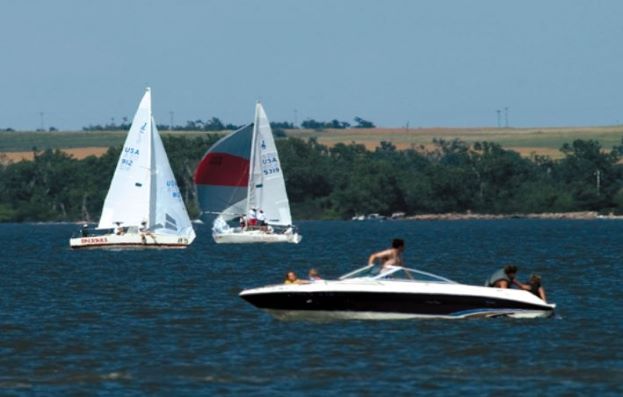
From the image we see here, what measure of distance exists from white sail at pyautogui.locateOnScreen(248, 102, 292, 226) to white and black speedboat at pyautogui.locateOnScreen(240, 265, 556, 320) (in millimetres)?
56499

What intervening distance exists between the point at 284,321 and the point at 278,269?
28851 mm

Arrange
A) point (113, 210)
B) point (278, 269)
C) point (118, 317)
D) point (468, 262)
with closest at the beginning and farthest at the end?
point (118, 317), point (278, 269), point (468, 262), point (113, 210)

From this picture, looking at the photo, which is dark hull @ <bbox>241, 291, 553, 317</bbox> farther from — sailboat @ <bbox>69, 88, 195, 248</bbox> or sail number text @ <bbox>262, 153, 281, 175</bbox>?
sail number text @ <bbox>262, 153, 281, 175</bbox>

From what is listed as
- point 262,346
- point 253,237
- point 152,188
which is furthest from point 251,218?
point 262,346

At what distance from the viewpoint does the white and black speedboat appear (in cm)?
3947

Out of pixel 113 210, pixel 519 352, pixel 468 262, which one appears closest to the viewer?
pixel 519 352

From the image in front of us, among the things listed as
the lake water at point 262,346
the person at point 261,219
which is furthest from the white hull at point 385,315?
the person at point 261,219

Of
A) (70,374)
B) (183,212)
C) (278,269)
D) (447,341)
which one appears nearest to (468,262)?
(278,269)

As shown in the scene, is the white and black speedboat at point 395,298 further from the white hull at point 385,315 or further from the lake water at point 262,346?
the lake water at point 262,346

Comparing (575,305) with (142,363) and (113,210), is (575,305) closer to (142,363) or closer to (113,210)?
(142,363)

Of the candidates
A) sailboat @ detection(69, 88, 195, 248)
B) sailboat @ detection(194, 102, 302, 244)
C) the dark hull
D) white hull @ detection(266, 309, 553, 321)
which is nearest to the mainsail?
sailboat @ detection(69, 88, 195, 248)

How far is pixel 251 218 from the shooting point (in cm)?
9744

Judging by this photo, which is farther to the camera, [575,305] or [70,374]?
[575,305]

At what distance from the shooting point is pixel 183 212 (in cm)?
8756
